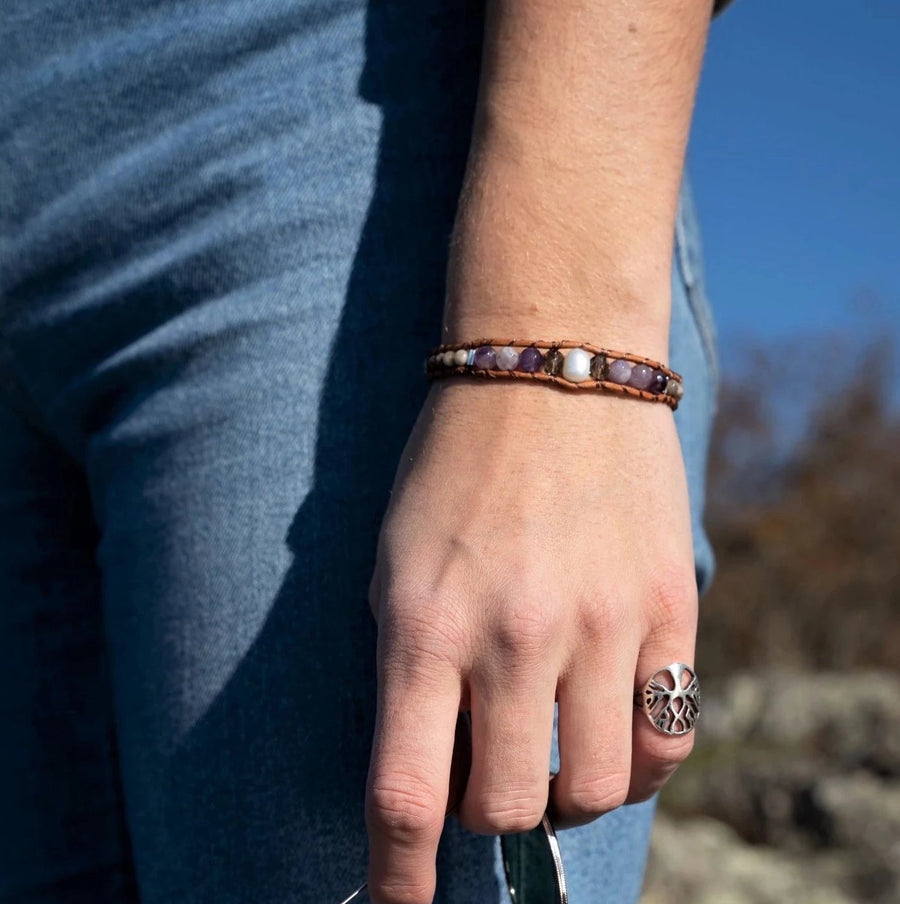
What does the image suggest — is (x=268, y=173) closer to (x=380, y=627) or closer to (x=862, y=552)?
(x=380, y=627)

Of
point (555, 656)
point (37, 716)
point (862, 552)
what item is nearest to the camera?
point (555, 656)

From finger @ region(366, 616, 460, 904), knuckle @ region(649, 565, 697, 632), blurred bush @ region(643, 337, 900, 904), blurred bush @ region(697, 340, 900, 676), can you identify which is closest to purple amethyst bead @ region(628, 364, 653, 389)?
knuckle @ region(649, 565, 697, 632)

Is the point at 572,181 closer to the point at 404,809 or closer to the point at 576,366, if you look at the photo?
the point at 576,366

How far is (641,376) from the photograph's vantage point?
75 cm

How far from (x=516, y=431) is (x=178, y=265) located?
335 mm

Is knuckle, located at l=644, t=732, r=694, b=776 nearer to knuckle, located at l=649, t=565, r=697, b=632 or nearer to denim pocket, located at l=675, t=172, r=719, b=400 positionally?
knuckle, located at l=649, t=565, r=697, b=632

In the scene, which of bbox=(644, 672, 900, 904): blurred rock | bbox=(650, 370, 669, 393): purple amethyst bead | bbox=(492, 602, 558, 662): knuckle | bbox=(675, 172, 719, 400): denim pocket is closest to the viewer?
bbox=(492, 602, 558, 662): knuckle

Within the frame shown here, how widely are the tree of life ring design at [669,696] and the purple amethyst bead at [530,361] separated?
0.74 feet

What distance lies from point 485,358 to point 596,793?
305mm

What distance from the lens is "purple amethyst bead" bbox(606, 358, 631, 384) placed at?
740 millimetres

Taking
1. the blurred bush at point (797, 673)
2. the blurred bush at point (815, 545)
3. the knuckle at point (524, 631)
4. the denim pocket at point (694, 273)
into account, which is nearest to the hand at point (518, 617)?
the knuckle at point (524, 631)

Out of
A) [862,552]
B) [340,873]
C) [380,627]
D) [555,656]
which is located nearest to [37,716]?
[340,873]

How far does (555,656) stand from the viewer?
675 mm

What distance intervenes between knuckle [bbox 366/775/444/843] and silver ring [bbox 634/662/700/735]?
159 mm
